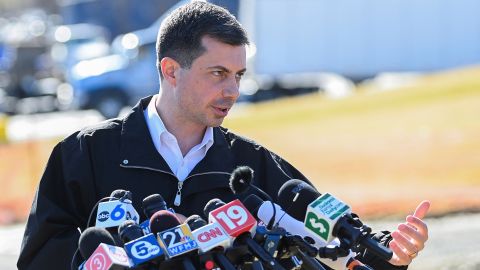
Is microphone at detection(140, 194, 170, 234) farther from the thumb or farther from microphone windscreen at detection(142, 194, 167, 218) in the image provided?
the thumb

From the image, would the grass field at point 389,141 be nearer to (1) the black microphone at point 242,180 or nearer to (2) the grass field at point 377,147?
(2) the grass field at point 377,147

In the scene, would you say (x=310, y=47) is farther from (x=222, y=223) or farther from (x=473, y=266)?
(x=222, y=223)

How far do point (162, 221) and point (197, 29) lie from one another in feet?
3.34

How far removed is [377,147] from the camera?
17.6 m

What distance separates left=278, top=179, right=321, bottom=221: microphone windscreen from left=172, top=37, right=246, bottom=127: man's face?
50 cm

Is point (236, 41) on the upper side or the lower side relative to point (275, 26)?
upper

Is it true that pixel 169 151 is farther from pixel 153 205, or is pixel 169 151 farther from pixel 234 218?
pixel 234 218

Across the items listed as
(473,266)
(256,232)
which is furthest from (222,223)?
(473,266)

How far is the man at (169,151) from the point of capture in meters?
4.18

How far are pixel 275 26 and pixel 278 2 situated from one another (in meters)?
0.69

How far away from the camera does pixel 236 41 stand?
4.18m

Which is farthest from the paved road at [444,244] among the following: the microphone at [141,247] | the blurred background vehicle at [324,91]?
the microphone at [141,247]

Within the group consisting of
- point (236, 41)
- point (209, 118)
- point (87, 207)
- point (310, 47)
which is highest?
point (236, 41)

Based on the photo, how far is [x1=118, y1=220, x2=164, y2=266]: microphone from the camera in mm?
3336
